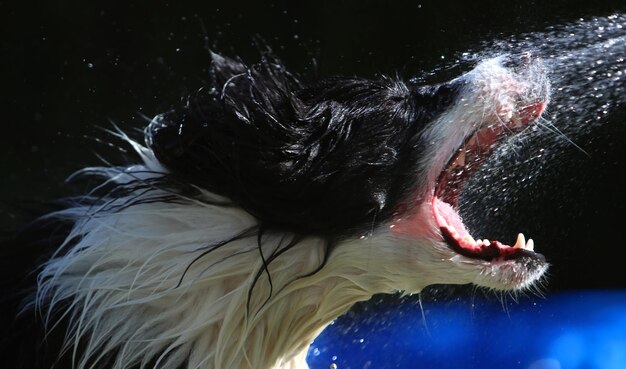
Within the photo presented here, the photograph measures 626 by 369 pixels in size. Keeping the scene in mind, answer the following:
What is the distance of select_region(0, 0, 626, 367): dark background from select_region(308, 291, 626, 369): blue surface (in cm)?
10

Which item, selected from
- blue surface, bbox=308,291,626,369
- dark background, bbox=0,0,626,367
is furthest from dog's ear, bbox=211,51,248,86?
dark background, bbox=0,0,626,367

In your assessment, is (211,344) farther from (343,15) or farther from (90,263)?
(343,15)

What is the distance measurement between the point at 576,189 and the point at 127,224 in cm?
209

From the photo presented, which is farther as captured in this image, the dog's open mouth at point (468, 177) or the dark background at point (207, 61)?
the dark background at point (207, 61)

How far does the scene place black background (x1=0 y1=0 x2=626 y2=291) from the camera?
12.4 ft

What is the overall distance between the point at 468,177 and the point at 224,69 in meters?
0.65

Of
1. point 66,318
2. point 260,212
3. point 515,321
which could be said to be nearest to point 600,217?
point 515,321

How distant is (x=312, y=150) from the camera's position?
6.89 ft

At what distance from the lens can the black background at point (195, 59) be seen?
378cm

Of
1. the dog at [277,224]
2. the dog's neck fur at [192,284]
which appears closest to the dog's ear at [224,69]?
the dog at [277,224]

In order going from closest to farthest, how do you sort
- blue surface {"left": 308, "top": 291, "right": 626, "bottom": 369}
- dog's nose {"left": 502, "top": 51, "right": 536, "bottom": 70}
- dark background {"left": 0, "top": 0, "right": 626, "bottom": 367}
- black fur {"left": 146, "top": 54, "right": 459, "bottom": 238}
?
1. black fur {"left": 146, "top": 54, "right": 459, "bottom": 238}
2. dog's nose {"left": 502, "top": 51, "right": 536, "bottom": 70}
3. blue surface {"left": 308, "top": 291, "right": 626, "bottom": 369}
4. dark background {"left": 0, "top": 0, "right": 626, "bottom": 367}

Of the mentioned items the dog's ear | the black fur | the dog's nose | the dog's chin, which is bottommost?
the dog's chin

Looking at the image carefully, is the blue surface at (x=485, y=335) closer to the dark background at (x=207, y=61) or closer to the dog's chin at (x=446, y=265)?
the dark background at (x=207, y=61)

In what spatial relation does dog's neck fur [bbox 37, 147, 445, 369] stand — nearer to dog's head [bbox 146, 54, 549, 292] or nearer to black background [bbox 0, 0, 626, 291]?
dog's head [bbox 146, 54, 549, 292]
